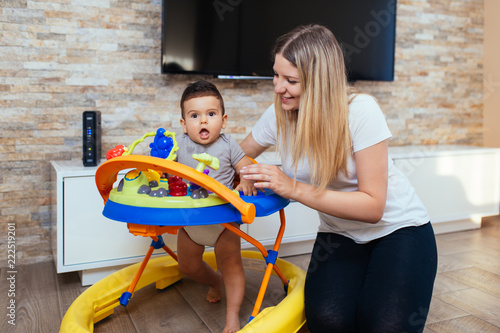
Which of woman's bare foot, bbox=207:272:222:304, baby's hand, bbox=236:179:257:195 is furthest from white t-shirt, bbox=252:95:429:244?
woman's bare foot, bbox=207:272:222:304

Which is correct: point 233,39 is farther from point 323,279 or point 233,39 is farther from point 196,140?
point 323,279

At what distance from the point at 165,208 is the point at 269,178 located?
0.29 m

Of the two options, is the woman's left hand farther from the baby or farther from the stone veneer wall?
the stone veneer wall

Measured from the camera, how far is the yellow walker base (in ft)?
4.23

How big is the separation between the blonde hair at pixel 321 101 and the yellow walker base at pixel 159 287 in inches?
15.4

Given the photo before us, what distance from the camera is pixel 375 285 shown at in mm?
1263

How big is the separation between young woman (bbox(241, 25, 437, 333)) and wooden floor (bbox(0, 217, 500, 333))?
307mm

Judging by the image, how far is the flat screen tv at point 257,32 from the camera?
2203 mm

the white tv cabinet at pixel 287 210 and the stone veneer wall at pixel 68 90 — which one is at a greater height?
the stone veneer wall at pixel 68 90

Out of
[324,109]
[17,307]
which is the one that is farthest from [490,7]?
[17,307]

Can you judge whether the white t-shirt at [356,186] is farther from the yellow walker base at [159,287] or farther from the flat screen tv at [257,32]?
the flat screen tv at [257,32]

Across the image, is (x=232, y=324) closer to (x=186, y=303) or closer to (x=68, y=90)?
(x=186, y=303)

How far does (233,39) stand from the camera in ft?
7.61

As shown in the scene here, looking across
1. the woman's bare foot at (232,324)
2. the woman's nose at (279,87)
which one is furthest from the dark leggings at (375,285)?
the woman's nose at (279,87)
